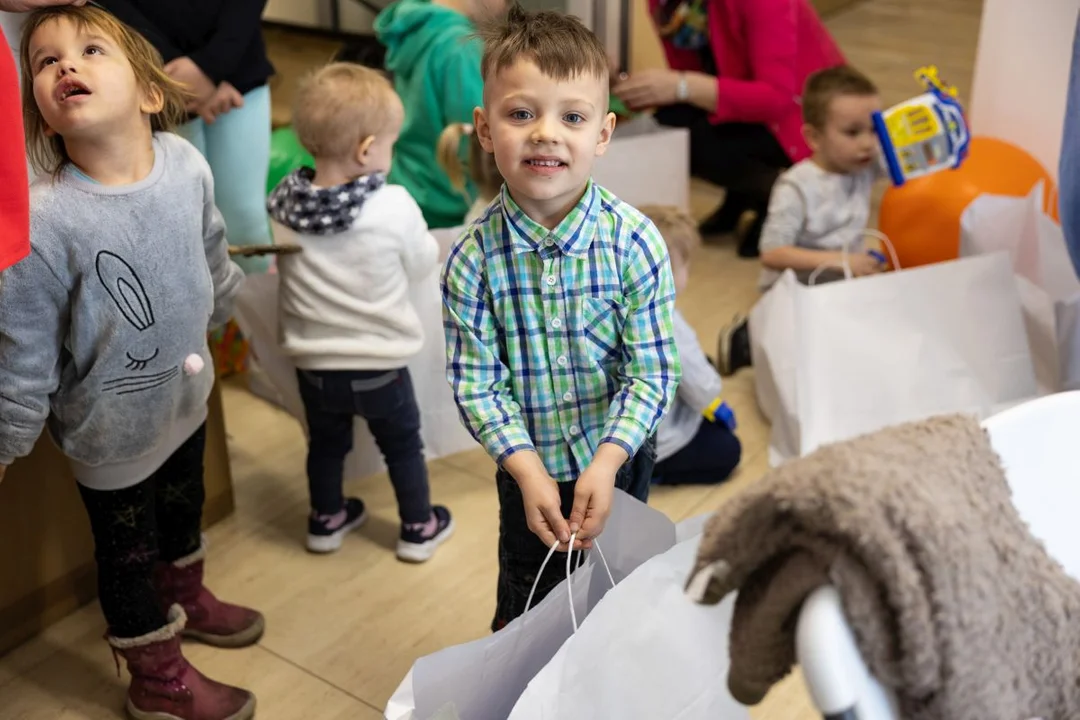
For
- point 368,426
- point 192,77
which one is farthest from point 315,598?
point 192,77

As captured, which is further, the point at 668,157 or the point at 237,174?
the point at 668,157

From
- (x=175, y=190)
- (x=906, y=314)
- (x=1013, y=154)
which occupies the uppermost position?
(x=175, y=190)

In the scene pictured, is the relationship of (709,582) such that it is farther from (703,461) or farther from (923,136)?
(923,136)

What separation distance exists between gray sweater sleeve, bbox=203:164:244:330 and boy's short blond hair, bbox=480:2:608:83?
0.46m

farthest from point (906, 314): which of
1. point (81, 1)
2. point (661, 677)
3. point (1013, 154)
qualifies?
point (81, 1)

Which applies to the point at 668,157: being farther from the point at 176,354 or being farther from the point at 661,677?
the point at 661,677

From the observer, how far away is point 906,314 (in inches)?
74.4

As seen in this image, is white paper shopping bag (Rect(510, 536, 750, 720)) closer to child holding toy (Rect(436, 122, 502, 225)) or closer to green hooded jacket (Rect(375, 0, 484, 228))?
child holding toy (Rect(436, 122, 502, 225))

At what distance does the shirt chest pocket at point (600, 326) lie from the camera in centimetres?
111

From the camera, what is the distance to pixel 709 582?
0.74 metres

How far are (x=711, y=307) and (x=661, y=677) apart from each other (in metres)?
1.55

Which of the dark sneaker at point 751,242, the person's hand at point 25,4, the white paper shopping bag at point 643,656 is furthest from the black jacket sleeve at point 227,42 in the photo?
the dark sneaker at point 751,242

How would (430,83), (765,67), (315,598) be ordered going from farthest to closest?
(765,67) → (430,83) → (315,598)

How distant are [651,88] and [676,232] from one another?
38.4 inches
